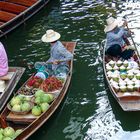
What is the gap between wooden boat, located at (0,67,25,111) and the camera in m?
8.38

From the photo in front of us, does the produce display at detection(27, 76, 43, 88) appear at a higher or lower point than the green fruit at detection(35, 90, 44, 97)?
lower

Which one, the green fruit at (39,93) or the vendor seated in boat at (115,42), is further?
the vendor seated in boat at (115,42)

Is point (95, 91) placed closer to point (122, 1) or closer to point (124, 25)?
point (124, 25)

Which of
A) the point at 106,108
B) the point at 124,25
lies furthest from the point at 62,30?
the point at 106,108

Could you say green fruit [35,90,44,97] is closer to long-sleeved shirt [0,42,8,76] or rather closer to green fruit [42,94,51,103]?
green fruit [42,94,51,103]

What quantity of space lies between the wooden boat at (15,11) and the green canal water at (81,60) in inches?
11.4

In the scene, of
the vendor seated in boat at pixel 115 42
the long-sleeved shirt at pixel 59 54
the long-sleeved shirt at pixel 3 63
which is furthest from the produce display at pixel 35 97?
the vendor seated in boat at pixel 115 42

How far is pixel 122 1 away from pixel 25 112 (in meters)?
7.60

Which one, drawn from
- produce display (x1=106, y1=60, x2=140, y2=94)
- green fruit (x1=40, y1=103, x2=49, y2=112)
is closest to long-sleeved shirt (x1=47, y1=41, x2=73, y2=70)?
produce display (x1=106, y1=60, x2=140, y2=94)

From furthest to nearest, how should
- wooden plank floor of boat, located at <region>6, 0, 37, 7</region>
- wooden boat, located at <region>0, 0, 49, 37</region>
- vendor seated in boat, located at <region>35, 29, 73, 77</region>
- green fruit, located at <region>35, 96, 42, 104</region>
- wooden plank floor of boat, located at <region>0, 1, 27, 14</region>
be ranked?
wooden plank floor of boat, located at <region>6, 0, 37, 7</region>, wooden plank floor of boat, located at <region>0, 1, 27, 14</region>, wooden boat, located at <region>0, 0, 49, 37</region>, vendor seated in boat, located at <region>35, 29, 73, 77</region>, green fruit, located at <region>35, 96, 42, 104</region>

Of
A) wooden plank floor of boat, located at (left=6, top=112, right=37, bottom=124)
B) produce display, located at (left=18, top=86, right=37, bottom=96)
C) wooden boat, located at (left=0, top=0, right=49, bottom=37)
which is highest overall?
produce display, located at (left=18, top=86, right=37, bottom=96)

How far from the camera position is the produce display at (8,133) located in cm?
716

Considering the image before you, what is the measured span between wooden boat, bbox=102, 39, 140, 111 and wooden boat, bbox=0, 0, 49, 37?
372 centimetres

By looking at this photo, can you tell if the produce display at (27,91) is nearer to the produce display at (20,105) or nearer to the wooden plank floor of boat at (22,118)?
the produce display at (20,105)
